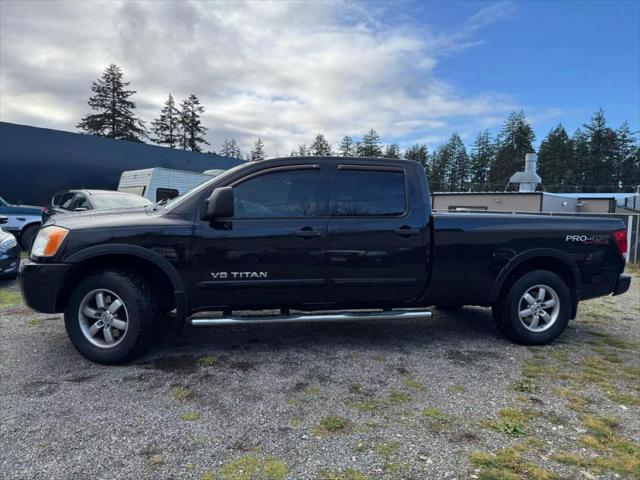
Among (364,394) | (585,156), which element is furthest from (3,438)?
(585,156)

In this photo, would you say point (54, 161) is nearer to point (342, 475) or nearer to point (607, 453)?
point (342, 475)

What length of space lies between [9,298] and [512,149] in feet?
237

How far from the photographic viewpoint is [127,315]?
142 inches

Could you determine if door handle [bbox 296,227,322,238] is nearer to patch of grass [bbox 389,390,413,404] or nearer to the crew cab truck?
the crew cab truck

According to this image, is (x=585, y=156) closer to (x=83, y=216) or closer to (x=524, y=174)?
(x=524, y=174)

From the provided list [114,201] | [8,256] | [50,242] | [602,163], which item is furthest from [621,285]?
[602,163]

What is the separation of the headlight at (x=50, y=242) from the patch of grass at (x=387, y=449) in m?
3.08

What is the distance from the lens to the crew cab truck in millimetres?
3617

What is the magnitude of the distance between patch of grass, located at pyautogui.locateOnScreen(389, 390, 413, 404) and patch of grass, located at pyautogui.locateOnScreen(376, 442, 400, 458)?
56 centimetres

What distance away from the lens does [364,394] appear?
321 centimetres

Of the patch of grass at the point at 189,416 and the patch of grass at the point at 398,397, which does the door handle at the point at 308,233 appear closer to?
the patch of grass at the point at 398,397

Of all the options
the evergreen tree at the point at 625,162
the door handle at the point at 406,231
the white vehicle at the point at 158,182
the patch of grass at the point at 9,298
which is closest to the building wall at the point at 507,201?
the white vehicle at the point at 158,182

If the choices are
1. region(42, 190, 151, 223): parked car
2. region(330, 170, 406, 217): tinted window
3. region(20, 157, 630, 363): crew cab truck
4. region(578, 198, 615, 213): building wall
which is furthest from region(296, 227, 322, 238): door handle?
region(578, 198, 615, 213): building wall

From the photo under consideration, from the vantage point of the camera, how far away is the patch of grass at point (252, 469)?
2219mm
